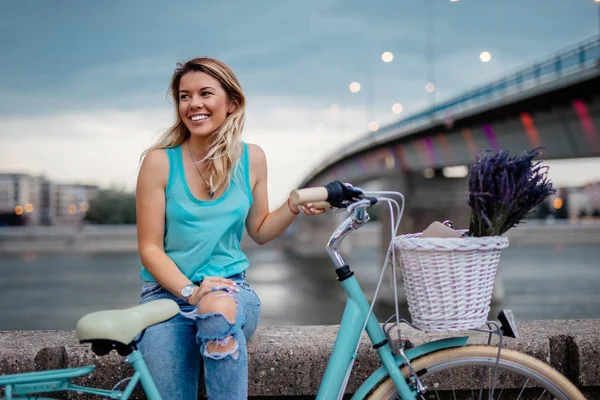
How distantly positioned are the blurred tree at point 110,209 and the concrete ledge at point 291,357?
108 metres

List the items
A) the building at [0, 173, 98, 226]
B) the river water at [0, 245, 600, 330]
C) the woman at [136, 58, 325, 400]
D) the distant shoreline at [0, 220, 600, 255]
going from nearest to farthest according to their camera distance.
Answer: the woman at [136, 58, 325, 400] → the river water at [0, 245, 600, 330] → the distant shoreline at [0, 220, 600, 255] → the building at [0, 173, 98, 226]

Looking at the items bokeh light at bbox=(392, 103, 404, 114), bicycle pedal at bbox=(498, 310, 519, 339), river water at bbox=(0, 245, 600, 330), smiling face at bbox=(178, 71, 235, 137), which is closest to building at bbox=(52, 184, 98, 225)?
river water at bbox=(0, 245, 600, 330)

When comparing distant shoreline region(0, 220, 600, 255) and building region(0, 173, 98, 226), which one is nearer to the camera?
distant shoreline region(0, 220, 600, 255)

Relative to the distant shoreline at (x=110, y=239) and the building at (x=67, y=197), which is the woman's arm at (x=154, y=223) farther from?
the building at (x=67, y=197)

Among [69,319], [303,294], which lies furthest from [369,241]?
[69,319]

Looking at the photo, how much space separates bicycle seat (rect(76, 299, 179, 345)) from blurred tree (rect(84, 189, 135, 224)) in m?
109

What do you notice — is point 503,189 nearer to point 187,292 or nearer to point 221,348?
point 221,348

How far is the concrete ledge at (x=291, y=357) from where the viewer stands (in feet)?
9.21

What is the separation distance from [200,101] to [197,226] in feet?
1.63

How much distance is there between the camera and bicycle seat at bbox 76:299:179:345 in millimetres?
1949

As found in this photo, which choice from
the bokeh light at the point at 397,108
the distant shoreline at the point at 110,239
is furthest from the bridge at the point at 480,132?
the distant shoreline at the point at 110,239

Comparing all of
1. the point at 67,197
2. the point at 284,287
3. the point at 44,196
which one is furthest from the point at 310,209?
the point at 67,197

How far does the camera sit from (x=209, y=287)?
227cm

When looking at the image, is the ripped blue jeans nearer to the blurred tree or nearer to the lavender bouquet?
the lavender bouquet
